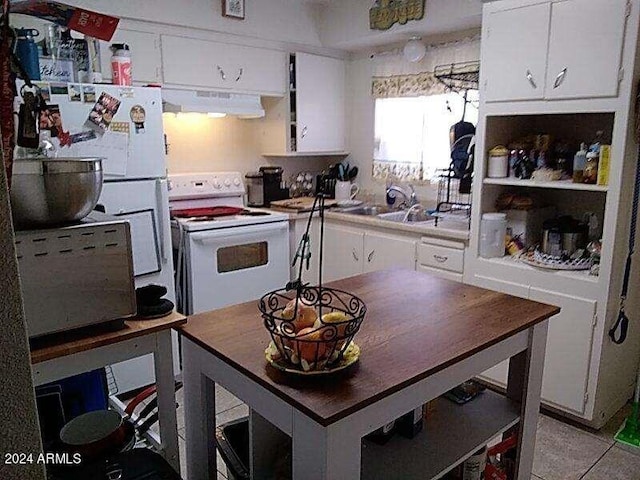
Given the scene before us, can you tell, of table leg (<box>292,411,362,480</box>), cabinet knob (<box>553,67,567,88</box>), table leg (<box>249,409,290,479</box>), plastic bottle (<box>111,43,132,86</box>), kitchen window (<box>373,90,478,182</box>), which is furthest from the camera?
kitchen window (<box>373,90,478,182</box>)

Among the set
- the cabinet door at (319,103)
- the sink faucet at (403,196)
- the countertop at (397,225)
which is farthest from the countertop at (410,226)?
the cabinet door at (319,103)

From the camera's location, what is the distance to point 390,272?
6.61 ft

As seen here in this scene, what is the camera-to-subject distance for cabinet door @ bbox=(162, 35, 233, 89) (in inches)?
122

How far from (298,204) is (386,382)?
2728 millimetres

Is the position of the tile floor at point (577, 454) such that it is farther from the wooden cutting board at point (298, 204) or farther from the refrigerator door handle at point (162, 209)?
the wooden cutting board at point (298, 204)

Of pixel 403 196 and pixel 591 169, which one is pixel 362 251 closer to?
pixel 403 196

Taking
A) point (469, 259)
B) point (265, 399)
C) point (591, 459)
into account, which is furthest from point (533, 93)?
point (265, 399)

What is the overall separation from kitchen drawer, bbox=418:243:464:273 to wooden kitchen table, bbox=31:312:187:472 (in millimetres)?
1896

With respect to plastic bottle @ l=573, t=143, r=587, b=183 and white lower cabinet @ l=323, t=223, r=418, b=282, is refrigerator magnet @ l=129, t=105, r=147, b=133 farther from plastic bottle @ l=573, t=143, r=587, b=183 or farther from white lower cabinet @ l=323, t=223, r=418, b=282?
plastic bottle @ l=573, t=143, r=587, b=183

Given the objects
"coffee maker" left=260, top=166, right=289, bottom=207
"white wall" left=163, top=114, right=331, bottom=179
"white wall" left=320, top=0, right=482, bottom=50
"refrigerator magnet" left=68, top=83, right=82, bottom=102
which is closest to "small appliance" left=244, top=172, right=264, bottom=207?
"coffee maker" left=260, top=166, right=289, bottom=207

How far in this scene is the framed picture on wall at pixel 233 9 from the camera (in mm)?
3256

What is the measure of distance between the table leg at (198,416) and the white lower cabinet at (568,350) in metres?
1.75

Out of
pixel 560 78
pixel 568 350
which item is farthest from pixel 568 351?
pixel 560 78

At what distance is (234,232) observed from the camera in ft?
10.4
